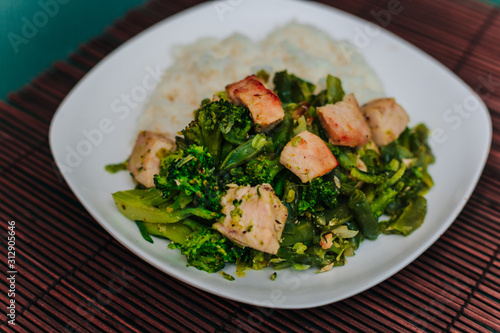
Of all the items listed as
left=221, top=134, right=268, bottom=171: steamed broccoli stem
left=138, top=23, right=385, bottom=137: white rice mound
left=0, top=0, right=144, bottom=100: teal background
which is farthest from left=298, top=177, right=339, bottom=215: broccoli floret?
left=0, top=0, right=144, bottom=100: teal background

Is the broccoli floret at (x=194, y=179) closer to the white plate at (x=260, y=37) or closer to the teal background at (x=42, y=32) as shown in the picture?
the white plate at (x=260, y=37)

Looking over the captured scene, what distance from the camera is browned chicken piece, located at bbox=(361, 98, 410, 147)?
10.3ft

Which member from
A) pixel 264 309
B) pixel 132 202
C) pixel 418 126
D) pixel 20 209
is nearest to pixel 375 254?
pixel 264 309

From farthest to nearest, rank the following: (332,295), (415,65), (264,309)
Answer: (415,65) → (264,309) → (332,295)

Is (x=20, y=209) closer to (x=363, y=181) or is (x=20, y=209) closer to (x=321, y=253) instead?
(x=321, y=253)

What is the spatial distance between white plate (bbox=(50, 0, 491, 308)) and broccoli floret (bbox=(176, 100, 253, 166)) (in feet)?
2.17

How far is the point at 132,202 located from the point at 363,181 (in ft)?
4.78

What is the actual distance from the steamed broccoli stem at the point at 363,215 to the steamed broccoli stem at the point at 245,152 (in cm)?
63

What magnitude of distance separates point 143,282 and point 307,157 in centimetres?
123

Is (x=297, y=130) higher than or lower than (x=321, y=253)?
higher

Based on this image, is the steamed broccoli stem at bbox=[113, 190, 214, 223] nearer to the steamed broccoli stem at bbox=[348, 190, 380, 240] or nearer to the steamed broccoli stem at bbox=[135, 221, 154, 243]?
the steamed broccoli stem at bbox=[135, 221, 154, 243]

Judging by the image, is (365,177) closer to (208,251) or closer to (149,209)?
(208,251)

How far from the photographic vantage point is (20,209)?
3062 mm

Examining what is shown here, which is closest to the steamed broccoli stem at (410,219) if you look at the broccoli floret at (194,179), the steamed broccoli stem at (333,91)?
the steamed broccoli stem at (333,91)
